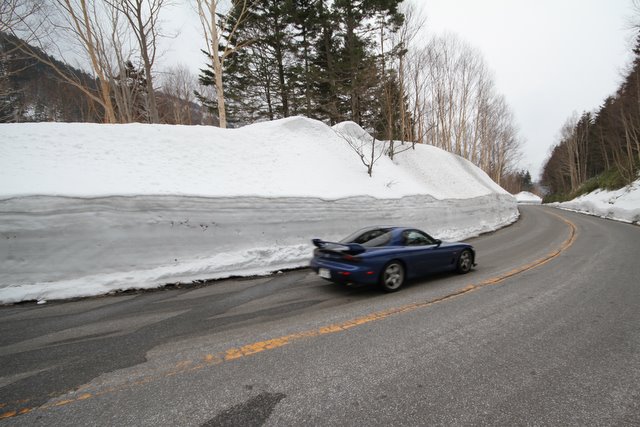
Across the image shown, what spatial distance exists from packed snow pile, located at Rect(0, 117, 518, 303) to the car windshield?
252cm

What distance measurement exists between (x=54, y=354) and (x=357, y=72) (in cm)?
2013

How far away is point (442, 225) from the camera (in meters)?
12.9

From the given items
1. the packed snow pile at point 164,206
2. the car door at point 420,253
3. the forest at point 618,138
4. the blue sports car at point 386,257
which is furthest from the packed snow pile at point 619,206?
the car door at point 420,253

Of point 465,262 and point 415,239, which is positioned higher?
point 415,239

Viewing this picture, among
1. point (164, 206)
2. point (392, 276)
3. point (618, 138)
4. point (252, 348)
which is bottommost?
point (252, 348)

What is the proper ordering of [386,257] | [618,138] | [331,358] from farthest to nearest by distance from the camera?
[618,138] < [386,257] < [331,358]

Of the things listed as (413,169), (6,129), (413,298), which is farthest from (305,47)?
(413,298)

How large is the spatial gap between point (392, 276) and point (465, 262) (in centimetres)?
227

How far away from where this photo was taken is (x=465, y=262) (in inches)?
252

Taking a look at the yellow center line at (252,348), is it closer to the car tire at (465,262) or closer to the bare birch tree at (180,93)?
the car tire at (465,262)

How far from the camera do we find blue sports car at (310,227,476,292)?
4.99m

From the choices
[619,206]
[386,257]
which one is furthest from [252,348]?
[619,206]

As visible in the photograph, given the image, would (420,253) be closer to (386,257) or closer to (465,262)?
(386,257)

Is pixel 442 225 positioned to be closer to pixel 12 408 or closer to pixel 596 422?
pixel 596 422
